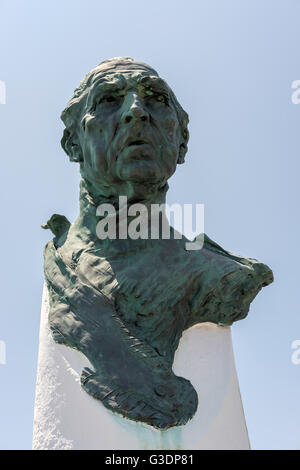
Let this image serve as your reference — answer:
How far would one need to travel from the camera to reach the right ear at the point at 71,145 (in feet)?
15.1

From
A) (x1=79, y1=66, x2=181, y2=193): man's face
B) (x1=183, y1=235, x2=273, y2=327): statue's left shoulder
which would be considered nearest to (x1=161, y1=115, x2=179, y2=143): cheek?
(x1=79, y1=66, x2=181, y2=193): man's face

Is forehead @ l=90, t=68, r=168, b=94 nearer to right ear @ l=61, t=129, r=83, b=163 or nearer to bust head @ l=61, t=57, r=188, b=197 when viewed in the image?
bust head @ l=61, t=57, r=188, b=197

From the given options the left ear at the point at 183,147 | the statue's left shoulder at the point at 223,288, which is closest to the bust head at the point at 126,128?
the left ear at the point at 183,147

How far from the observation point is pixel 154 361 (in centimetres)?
382

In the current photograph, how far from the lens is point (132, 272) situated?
413cm

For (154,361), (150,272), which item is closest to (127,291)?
(150,272)

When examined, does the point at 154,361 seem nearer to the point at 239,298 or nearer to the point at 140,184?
the point at 239,298

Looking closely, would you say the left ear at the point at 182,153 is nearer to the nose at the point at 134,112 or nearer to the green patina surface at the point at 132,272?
the green patina surface at the point at 132,272

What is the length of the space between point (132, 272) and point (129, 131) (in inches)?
30.9

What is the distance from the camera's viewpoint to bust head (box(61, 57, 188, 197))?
4.21m

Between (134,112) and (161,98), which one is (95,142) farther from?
(161,98)

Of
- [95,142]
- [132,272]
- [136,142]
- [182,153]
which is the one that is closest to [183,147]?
[182,153]

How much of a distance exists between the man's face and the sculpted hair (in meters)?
0.09

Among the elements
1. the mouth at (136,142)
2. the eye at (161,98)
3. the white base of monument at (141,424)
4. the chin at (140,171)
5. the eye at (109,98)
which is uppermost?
the eye at (161,98)
